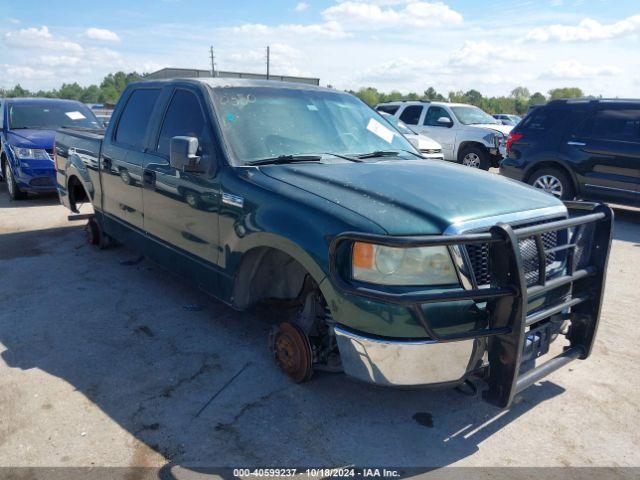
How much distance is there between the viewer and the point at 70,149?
6176 millimetres

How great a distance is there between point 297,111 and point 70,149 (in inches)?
139

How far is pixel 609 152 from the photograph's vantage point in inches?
317

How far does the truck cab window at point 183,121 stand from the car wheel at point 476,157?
10.5m

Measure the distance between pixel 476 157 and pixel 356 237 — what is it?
11.8m

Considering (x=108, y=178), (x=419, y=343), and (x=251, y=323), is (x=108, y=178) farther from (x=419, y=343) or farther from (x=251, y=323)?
(x=419, y=343)

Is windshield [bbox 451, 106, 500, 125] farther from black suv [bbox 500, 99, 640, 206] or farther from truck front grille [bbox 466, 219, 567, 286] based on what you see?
truck front grille [bbox 466, 219, 567, 286]

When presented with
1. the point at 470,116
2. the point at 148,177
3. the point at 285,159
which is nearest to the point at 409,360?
the point at 285,159

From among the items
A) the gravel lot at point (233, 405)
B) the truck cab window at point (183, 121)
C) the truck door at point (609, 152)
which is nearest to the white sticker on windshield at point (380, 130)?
the truck cab window at point (183, 121)

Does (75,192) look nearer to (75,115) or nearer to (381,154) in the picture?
(381,154)

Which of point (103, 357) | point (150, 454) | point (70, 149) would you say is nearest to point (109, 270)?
point (70, 149)

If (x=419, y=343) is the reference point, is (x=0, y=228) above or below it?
below

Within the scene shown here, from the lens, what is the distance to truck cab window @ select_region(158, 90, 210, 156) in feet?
12.4

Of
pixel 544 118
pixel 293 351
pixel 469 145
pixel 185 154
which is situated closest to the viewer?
pixel 293 351

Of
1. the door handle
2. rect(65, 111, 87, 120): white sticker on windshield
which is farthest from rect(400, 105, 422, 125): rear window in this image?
the door handle
